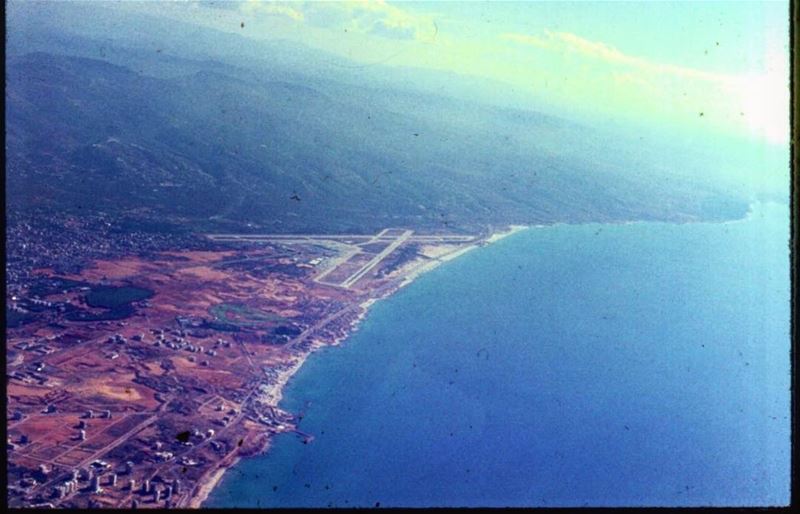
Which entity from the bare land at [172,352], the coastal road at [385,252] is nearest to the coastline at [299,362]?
the bare land at [172,352]

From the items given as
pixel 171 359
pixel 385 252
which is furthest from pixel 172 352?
pixel 385 252

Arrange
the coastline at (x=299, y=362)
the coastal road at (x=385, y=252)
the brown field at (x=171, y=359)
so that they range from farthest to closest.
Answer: the coastal road at (x=385, y=252) → the brown field at (x=171, y=359) → the coastline at (x=299, y=362)

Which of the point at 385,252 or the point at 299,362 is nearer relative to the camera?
the point at 299,362

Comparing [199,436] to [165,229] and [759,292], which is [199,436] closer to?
[165,229]

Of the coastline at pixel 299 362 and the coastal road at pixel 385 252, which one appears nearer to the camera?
the coastline at pixel 299 362

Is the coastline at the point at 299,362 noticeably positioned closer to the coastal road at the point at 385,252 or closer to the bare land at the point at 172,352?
the bare land at the point at 172,352

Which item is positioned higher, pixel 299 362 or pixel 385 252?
pixel 385 252

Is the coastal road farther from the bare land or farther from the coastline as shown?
the coastline

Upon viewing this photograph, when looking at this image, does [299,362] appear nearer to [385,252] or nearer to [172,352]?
[172,352]
